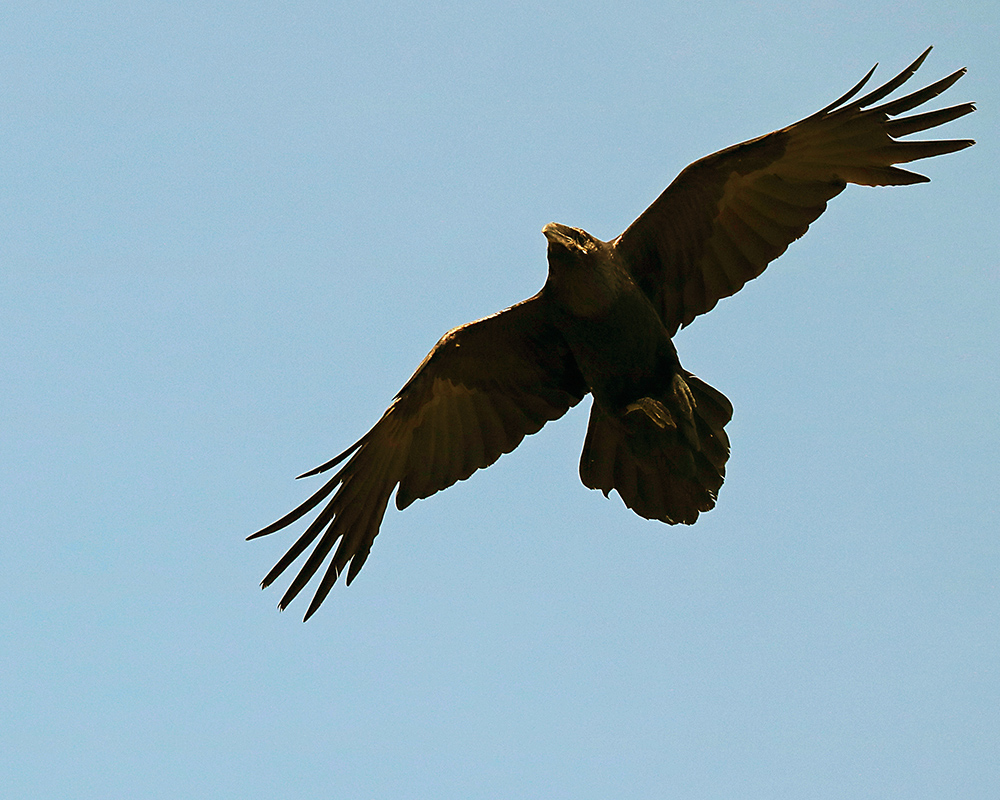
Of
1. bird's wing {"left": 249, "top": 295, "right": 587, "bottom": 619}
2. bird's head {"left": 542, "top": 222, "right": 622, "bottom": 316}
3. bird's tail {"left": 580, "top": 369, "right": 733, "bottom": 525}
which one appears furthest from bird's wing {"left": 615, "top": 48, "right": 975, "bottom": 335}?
bird's wing {"left": 249, "top": 295, "right": 587, "bottom": 619}

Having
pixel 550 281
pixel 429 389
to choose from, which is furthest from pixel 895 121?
pixel 429 389

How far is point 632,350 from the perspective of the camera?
24.2ft

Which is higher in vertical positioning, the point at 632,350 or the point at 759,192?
the point at 759,192

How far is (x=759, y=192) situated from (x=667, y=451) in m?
1.70

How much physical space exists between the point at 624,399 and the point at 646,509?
76 centimetres

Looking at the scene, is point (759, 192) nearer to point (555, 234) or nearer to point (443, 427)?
point (555, 234)

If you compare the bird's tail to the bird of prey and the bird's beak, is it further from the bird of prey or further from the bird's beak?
the bird's beak

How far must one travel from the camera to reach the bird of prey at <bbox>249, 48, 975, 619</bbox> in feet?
23.9

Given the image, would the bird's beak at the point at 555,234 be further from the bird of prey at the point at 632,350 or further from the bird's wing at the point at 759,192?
the bird's wing at the point at 759,192

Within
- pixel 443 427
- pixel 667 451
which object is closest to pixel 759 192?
pixel 667 451

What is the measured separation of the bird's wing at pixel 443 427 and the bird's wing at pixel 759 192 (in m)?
0.85

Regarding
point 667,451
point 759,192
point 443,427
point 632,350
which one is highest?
point 759,192

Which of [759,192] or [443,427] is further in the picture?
[443,427]

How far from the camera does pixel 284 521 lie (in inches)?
318
